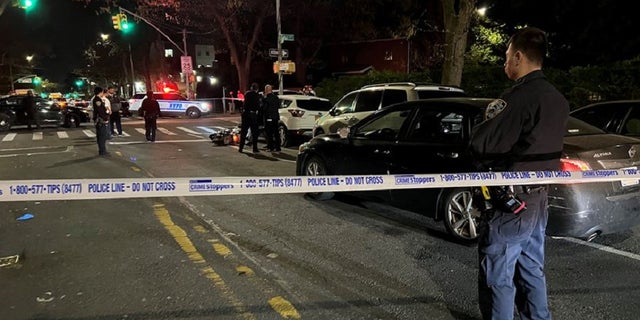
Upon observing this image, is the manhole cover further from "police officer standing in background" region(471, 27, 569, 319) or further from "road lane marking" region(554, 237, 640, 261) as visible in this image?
"road lane marking" region(554, 237, 640, 261)

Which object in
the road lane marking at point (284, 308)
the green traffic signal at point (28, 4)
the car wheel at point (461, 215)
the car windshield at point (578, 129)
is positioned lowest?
Answer: the road lane marking at point (284, 308)

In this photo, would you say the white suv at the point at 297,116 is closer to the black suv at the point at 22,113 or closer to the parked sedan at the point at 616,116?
the parked sedan at the point at 616,116

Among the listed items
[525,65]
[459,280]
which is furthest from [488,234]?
[459,280]

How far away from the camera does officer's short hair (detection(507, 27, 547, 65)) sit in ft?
9.89

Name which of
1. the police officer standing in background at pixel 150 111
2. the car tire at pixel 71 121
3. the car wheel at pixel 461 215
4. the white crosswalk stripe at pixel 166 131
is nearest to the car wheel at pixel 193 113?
the car tire at pixel 71 121

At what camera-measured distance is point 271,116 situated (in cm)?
1317

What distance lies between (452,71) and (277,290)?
12.2 metres

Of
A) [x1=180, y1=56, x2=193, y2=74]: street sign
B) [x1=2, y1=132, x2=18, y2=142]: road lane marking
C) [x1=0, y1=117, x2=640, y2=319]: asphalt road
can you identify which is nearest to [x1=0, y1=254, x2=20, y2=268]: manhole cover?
[x1=0, y1=117, x2=640, y2=319]: asphalt road

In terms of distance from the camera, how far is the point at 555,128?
2971mm

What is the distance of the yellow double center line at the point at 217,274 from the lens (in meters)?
3.83

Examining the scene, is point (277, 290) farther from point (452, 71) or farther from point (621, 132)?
point (452, 71)

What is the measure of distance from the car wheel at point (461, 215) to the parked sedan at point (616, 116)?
11.9ft

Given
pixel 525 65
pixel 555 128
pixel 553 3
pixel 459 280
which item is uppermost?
pixel 553 3

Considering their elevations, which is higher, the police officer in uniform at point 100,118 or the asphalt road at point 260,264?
the police officer in uniform at point 100,118
